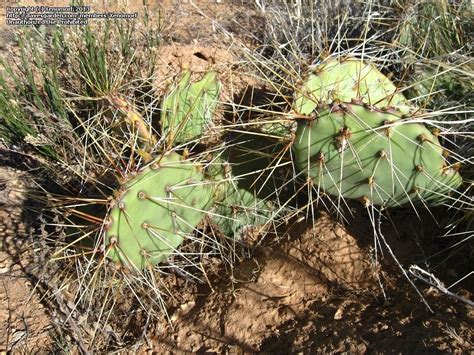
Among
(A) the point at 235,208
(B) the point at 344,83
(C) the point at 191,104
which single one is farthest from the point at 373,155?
(C) the point at 191,104

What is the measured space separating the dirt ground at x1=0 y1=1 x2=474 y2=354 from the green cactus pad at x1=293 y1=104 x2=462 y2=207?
300 millimetres

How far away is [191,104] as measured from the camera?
261 centimetres

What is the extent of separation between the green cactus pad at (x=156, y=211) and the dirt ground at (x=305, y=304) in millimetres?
350

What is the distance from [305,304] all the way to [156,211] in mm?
724

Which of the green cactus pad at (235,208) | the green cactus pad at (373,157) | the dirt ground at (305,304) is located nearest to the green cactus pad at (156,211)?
the green cactus pad at (235,208)

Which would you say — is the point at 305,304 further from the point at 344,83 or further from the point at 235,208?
the point at 344,83

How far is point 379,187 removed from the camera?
2080 millimetres

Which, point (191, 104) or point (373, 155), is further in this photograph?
point (191, 104)

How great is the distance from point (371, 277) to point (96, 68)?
1892 millimetres

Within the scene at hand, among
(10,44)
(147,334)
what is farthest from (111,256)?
(10,44)

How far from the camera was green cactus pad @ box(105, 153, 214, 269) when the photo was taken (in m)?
1.99

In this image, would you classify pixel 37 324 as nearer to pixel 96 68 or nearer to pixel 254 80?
pixel 96 68

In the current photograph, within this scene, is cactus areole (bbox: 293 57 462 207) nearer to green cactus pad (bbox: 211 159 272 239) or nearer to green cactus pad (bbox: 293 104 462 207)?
green cactus pad (bbox: 293 104 462 207)

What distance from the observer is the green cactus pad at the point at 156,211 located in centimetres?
199
